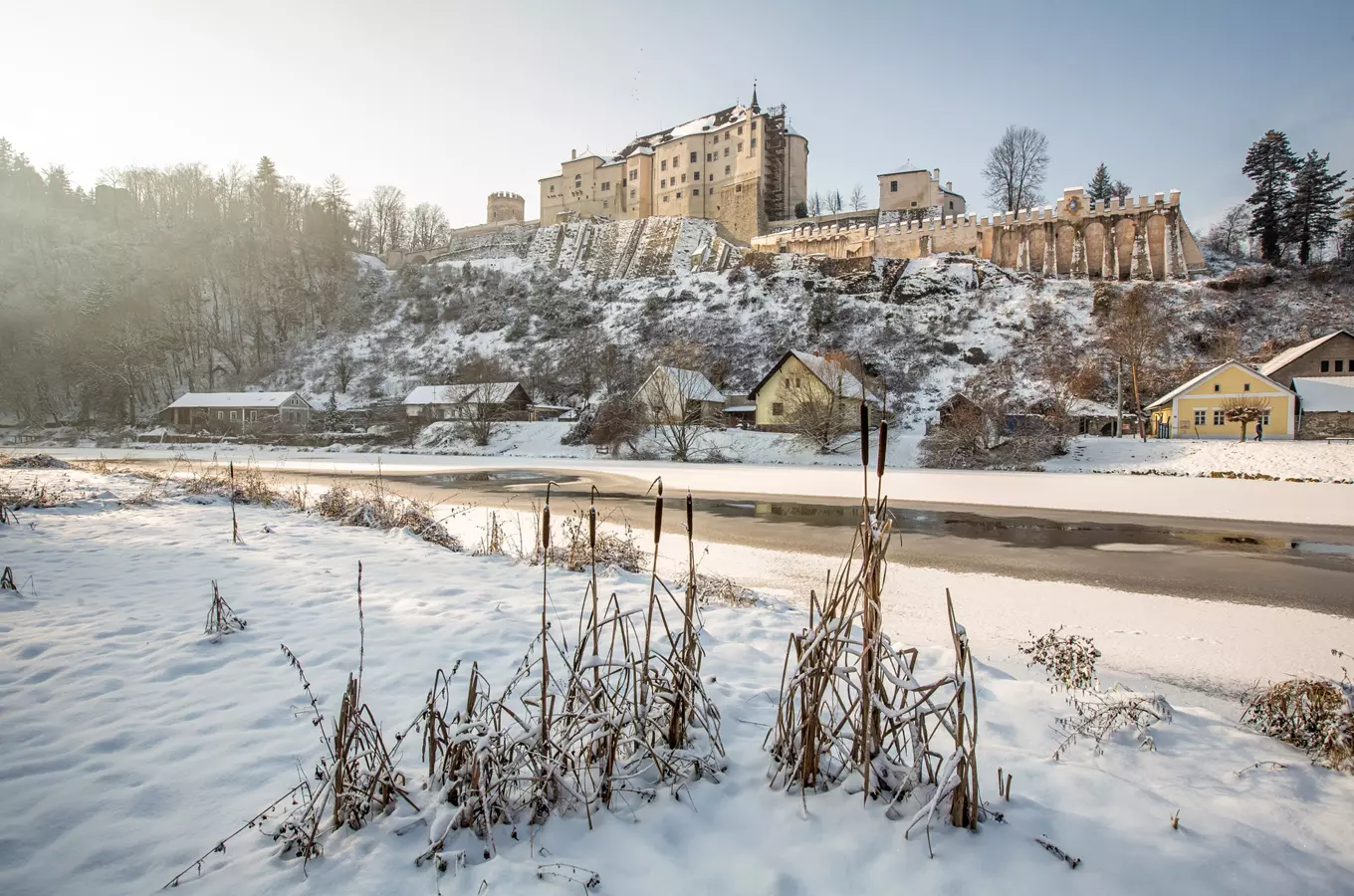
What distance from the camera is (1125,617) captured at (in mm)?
7246

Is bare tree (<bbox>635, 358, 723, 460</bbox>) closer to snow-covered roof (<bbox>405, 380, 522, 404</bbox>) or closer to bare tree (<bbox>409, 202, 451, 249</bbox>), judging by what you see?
snow-covered roof (<bbox>405, 380, 522, 404</bbox>)

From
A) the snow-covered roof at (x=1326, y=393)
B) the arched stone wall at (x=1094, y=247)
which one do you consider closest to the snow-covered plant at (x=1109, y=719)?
the snow-covered roof at (x=1326, y=393)

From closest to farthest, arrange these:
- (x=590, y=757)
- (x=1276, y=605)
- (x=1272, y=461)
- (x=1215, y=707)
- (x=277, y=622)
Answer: (x=590, y=757) → (x=1215, y=707) → (x=277, y=622) → (x=1276, y=605) → (x=1272, y=461)

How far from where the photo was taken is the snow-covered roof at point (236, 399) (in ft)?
179

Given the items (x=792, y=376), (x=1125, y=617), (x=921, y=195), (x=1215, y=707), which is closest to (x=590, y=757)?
(x=1215, y=707)

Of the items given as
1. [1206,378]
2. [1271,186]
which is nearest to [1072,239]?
[1271,186]

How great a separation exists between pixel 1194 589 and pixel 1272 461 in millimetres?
23770

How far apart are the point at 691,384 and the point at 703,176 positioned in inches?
1917

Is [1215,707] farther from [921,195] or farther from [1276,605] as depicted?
[921,195]

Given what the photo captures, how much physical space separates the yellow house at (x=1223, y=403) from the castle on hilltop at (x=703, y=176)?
50.9 meters

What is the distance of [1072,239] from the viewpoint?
5675 centimetres

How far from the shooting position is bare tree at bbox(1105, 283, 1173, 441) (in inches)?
1583

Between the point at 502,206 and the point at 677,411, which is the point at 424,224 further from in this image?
the point at 677,411

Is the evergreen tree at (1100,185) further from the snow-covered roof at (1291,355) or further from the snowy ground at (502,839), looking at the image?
the snowy ground at (502,839)
